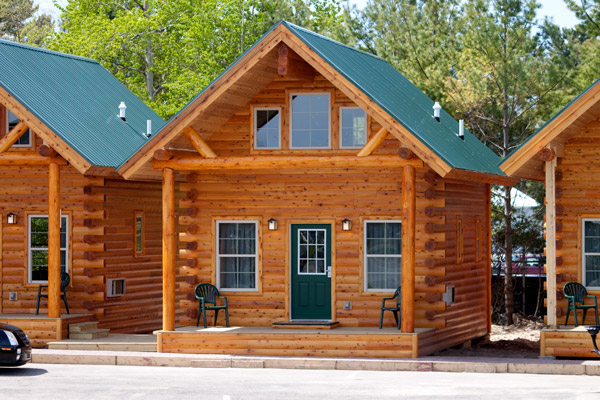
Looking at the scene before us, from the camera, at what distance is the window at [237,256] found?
24.4 metres

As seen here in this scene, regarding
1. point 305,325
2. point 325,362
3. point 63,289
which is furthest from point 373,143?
point 63,289

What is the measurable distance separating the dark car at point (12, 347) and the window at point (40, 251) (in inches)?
227

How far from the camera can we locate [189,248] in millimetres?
24547

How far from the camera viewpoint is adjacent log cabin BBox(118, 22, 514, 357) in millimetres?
22094

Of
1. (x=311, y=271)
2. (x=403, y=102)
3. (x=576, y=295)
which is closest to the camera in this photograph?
(x=576, y=295)

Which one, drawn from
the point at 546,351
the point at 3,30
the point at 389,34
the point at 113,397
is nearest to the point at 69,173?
the point at 113,397

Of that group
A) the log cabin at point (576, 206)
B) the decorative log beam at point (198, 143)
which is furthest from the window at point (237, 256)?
the log cabin at point (576, 206)

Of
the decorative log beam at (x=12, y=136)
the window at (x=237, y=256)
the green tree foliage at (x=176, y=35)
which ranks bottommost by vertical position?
the window at (x=237, y=256)

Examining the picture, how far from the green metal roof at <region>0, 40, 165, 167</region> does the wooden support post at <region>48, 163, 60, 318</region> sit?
0.85 meters

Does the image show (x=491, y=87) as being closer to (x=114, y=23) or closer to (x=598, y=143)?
(x=598, y=143)

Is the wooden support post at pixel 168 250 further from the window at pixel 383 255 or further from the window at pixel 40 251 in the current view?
the window at pixel 383 255

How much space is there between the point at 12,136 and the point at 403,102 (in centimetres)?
870

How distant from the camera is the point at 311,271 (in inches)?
948

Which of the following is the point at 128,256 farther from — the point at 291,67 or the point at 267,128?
the point at 291,67
